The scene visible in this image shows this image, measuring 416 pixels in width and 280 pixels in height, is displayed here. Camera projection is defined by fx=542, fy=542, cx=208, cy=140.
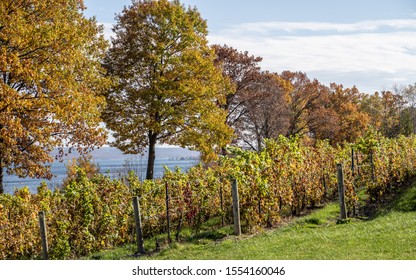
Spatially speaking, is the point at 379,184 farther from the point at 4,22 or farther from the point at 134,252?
the point at 4,22

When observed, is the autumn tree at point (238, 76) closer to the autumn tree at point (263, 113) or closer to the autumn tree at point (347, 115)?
the autumn tree at point (263, 113)

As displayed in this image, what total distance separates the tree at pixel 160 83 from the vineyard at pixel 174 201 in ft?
28.1

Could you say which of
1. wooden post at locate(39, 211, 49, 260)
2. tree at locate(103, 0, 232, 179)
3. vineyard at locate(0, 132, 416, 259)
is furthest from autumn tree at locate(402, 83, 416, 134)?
wooden post at locate(39, 211, 49, 260)

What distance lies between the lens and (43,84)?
1505 centimetres

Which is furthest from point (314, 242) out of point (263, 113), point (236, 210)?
point (263, 113)

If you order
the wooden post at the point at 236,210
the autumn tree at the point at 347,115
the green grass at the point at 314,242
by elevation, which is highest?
the autumn tree at the point at 347,115

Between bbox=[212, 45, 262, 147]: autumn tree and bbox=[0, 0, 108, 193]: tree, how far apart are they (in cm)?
1410

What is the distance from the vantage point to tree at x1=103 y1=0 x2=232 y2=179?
2072cm

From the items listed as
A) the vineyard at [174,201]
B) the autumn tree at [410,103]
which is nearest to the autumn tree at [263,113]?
the autumn tree at [410,103]

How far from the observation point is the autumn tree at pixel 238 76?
1209 inches

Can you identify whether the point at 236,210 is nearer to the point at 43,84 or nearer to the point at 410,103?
the point at 43,84

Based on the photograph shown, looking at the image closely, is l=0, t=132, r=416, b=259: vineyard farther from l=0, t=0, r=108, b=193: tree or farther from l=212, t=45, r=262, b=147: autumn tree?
l=212, t=45, r=262, b=147: autumn tree

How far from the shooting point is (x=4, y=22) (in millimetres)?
13352
